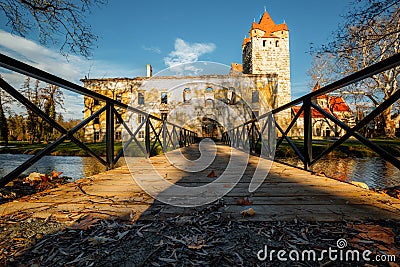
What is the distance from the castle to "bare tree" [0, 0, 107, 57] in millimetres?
11628

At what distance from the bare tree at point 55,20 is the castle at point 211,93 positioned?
11.6m

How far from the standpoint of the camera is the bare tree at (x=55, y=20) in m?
5.02

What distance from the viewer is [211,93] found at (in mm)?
20688

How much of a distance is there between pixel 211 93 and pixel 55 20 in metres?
16.0

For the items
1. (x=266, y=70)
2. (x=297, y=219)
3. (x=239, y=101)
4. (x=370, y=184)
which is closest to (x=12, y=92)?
(x=297, y=219)

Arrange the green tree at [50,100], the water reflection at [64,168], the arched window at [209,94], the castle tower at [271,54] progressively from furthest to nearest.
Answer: the castle tower at [271,54], the arched window at [209,94], the green tree at [50,100], the water reflection at [64,168]

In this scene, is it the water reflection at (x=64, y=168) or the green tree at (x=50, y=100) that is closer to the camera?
the water reflection at (x=64, y=168)

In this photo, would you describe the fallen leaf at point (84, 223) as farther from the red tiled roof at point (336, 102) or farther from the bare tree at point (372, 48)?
the red tiled roof at point (336, 102)

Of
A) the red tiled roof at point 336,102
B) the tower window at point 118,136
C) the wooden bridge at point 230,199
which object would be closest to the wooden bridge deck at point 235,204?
the wooden bridge at point 230,199

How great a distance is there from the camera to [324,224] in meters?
0.94

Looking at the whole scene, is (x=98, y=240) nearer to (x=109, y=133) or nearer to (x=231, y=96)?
(x=109, y=133)

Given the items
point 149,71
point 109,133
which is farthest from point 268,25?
point 109,133

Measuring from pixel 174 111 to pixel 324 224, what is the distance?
69.0 feet

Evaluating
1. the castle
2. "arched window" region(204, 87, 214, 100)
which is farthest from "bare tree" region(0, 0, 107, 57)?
"arched window" region(204, 87, 214, 100)
